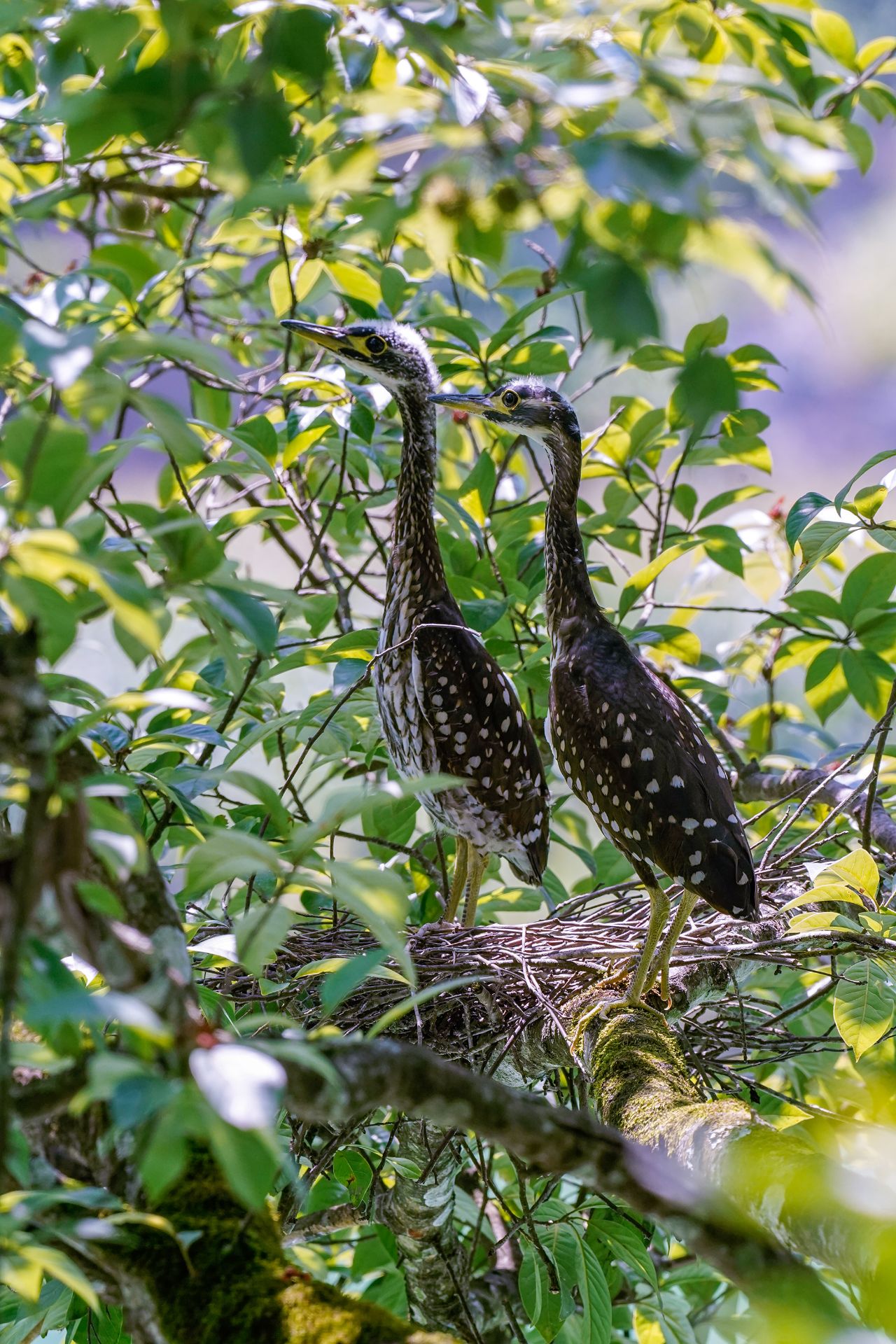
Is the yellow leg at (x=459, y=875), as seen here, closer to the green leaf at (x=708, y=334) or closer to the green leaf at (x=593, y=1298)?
the green leaf at (x=593, y=1298)

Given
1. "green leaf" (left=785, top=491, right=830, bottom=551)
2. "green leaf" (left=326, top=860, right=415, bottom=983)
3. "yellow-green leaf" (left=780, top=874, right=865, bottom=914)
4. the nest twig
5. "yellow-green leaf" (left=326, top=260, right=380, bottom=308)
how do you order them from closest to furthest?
1. "green leaf" (left=326, top=860, right=415, bottom=983)
2. "yellow-green leaf" (left=780, top=874, right=865, bottom=914)
3. "green leaf" (left=785, top=491, right=830, bottom=551)
4. the nest twig
5. "yellow-green leaf" (left=326, top=260, right=380, bottom=308)

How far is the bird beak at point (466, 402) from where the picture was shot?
217 cm

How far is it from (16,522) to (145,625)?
103mm

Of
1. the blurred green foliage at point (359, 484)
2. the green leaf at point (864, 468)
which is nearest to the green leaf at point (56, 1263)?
the blurred green foliage at point (359, 484)

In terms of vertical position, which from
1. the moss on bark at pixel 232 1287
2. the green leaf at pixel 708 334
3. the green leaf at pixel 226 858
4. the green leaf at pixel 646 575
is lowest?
the moss on bark at pixel 232 1287

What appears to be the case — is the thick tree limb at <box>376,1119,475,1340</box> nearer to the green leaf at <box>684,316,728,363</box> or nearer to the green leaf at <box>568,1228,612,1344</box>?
the green leaf at <box>568,1228,612,1344</box>

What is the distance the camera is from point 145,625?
0.61 metres

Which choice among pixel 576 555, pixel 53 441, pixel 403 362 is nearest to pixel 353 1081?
pixel 53 441

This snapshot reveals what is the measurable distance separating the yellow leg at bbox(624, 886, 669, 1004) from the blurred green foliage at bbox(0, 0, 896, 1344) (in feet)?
0.63

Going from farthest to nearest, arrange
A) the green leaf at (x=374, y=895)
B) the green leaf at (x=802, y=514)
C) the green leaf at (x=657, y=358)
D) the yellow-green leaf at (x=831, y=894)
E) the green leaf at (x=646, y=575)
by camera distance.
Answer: the green leaf at (x=657, y=358)
the green leaf at (x=646, y=575)
the green leaf at (x=802, y=514)
the yellow-green leaf at (x=831, y=894)
the green leaf at (x=374, y=895)

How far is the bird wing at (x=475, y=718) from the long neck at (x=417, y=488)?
105 mm

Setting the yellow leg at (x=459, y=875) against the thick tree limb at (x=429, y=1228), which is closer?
the thick tree limb at (x=429, y=1228)

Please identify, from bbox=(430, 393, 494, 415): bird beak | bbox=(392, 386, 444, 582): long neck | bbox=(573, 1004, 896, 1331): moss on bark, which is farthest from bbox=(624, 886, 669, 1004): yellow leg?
bbox=(430, 393, 494, 415): bird beak

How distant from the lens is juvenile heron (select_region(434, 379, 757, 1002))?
173 cm
